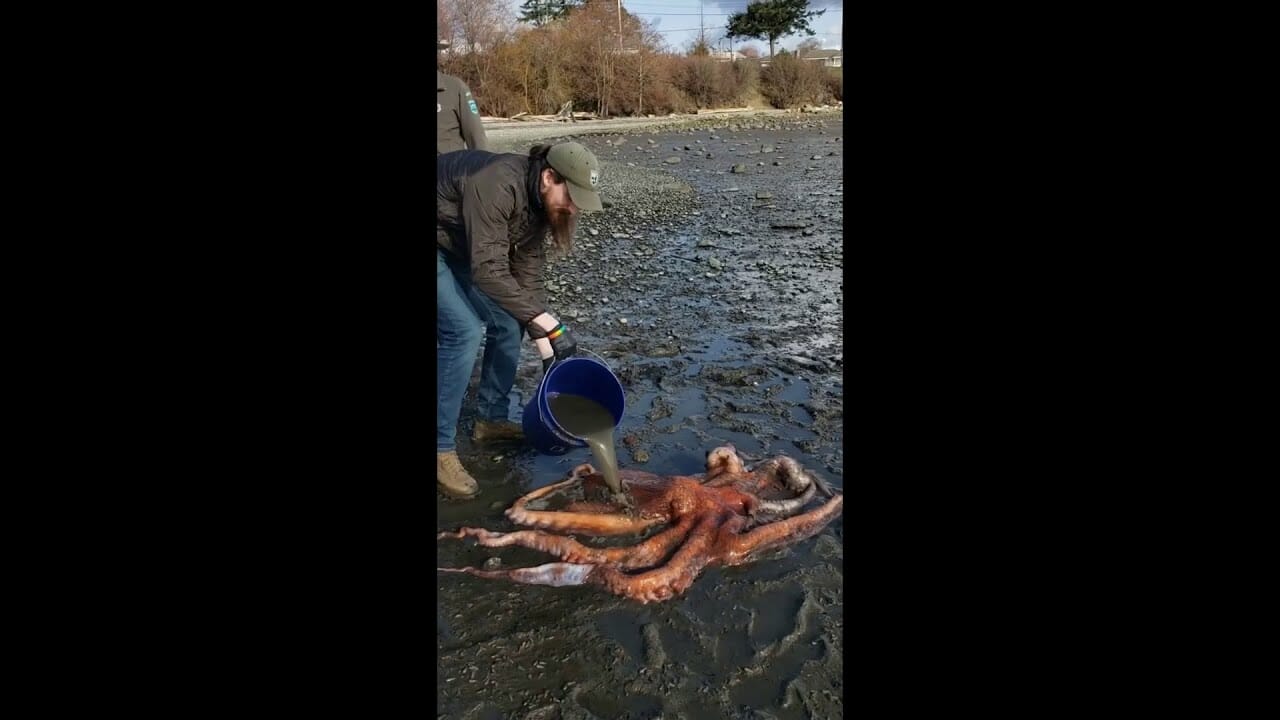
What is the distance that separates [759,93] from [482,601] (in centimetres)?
3773

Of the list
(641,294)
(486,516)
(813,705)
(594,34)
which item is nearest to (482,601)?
(486,516)

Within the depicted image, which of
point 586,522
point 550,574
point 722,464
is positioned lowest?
point 550,574

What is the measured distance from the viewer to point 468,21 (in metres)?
22.7

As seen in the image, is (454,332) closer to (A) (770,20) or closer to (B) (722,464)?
(B) (722,464)

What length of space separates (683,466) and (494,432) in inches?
47.2

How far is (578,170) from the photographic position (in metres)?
3.97

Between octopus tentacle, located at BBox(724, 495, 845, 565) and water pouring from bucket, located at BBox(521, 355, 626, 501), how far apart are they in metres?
0.64

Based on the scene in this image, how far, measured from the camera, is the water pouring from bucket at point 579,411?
4160 millimetres

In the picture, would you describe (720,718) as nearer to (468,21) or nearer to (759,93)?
(468,21)

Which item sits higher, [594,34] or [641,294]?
[594,34]

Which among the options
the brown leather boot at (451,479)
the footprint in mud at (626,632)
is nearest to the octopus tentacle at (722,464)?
the footprint in mud at (626,632)

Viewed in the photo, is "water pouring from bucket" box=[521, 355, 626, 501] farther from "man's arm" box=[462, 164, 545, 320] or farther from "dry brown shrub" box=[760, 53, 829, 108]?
"dry brown shrub" box=[760, 53, 829, 108]

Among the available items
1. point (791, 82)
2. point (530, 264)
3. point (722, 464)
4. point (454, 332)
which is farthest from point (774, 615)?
point (791, 82)

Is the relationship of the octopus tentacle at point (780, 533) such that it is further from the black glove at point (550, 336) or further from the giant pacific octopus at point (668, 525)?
the black glove at point (550, 336)
